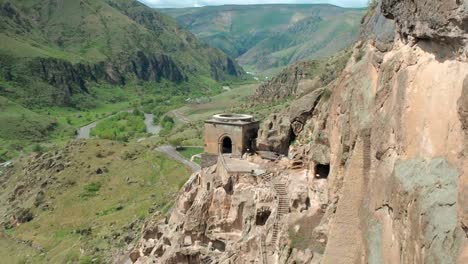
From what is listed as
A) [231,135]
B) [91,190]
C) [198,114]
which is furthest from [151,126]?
[231,135]

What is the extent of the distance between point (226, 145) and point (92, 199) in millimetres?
49440

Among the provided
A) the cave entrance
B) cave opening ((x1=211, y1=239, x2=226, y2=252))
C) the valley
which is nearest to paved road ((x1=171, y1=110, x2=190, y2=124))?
the valley

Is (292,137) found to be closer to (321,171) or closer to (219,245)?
(321,171)

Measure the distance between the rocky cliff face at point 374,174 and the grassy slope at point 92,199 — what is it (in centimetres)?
3228

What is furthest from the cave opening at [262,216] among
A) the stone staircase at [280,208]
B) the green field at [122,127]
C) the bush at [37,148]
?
the bush at [37,148]

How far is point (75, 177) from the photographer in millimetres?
98438

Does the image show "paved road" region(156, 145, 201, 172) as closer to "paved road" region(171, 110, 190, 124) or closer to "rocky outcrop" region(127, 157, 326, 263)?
"rocky outcrop" region(127, 157, 326, 263)

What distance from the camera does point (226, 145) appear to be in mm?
48094

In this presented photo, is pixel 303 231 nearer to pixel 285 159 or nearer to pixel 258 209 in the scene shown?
pixel 258 209

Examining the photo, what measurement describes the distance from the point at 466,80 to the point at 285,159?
2596 cm

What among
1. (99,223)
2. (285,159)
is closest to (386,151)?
(285,159)

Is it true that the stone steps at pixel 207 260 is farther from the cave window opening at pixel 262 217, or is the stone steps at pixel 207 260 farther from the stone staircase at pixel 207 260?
the cave window opening at pixel 262 217

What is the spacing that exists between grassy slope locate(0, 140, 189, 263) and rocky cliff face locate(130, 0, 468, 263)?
106 ft

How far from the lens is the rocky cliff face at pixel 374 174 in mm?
17078
